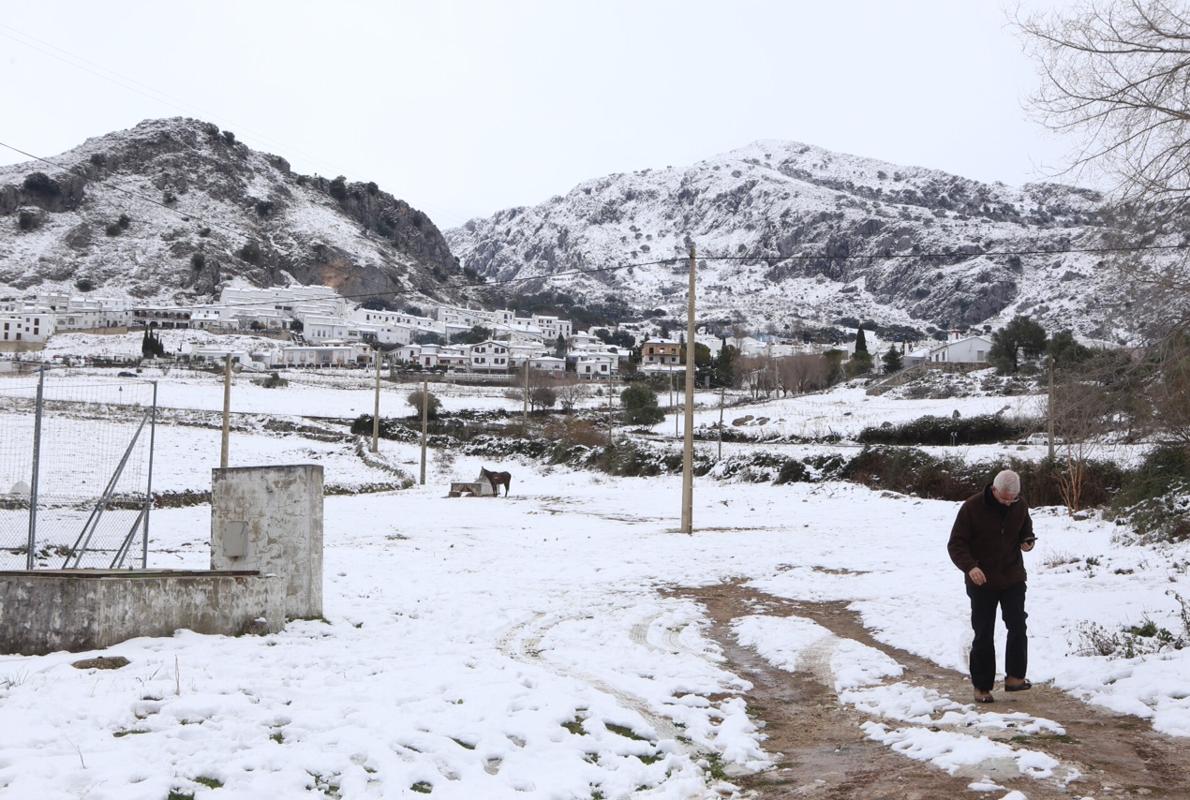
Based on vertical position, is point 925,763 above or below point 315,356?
below

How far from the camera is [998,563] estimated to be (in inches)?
314

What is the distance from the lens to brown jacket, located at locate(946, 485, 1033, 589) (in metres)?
7.98

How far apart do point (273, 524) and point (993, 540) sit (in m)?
7.45

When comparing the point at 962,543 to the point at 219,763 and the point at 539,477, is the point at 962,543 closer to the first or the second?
the point at 219,763

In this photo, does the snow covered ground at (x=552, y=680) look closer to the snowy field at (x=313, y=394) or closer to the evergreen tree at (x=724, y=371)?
the snowy field at (x=313, y=394)

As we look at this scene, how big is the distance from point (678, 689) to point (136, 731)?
4.72 m

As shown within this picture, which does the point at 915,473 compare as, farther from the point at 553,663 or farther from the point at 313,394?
the point at 313,394

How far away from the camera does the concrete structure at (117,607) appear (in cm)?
820

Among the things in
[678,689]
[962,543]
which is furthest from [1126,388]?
[678,689]

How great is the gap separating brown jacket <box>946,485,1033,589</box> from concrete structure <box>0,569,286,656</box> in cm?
700

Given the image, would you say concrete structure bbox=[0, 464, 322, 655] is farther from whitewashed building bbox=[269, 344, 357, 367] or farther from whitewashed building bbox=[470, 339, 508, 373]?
whitewashed building bbox=[470, 339, 508, 373]

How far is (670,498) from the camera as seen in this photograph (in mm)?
36781

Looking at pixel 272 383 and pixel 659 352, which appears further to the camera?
pixel 659 352

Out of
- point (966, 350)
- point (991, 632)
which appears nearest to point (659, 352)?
point (966, 350)
